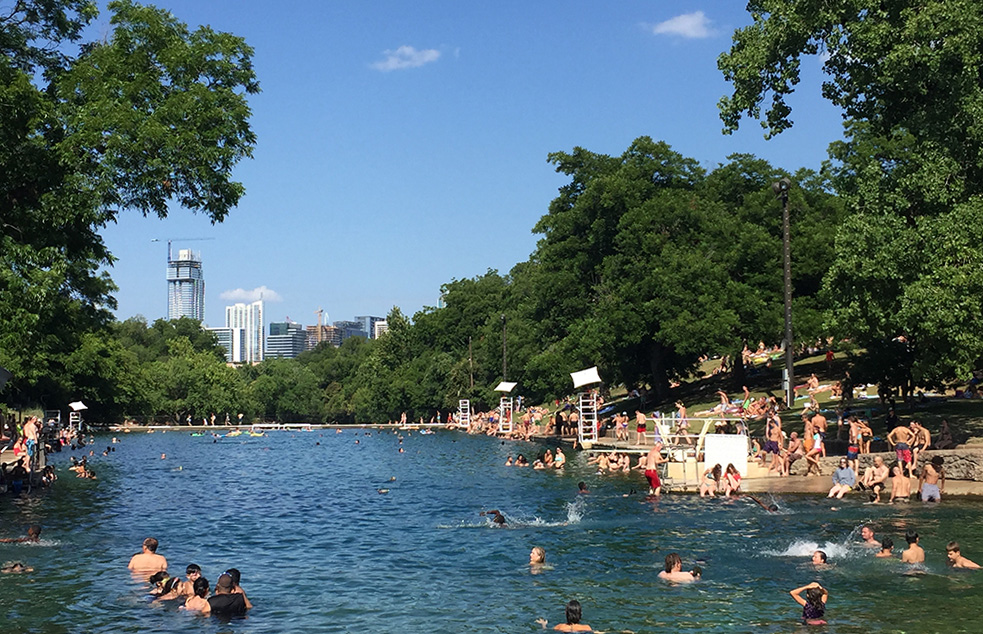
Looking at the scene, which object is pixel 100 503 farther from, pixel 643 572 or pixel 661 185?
pixel 661 185

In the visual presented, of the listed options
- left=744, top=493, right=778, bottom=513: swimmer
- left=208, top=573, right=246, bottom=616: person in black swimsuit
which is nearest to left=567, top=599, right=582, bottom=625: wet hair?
left=208, top=573, right=246, bottom=616: person in black swimsuit

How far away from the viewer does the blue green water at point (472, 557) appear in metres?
16.4

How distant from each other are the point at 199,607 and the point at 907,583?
1347cm

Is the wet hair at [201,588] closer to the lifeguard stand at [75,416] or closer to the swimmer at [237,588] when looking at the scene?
the swimmer at [237,588]

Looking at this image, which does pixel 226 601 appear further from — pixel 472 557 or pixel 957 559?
pixel 957 559

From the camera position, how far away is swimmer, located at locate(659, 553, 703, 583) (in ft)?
61.0

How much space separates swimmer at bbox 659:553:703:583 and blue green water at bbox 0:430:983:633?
0.36 meters

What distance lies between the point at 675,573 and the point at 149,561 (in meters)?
11.3

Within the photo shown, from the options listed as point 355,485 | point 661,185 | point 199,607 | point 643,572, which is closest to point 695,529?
point 643,572

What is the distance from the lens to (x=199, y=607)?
16.9 metres

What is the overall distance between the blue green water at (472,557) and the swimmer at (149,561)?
0.39 metres

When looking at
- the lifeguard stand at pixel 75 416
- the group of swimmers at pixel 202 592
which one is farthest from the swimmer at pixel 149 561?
the lifeguard stand at pixel 75 416

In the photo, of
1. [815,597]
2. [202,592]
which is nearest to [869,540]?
[815,597]

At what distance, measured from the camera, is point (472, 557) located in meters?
22.6
